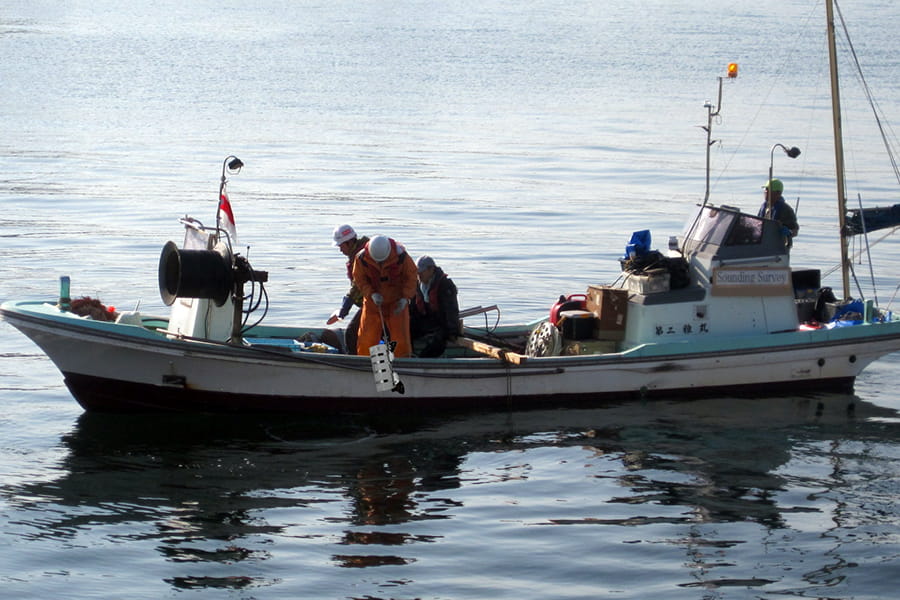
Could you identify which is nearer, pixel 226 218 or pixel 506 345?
pixel 226 218

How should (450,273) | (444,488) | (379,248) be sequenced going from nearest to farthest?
(444,488) < (379,248) < (450,273)

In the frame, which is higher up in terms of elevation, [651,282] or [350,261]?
[350,261]

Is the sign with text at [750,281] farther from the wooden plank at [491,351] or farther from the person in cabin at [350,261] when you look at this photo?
the person in cabin at [350,261]

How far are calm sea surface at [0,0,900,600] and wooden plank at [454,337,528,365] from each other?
64 centimetres

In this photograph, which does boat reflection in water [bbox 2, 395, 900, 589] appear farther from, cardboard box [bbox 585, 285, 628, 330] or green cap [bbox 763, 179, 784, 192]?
green cap [bbox 763, 179, 784, 192]

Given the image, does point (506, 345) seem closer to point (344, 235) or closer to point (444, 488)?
point (344, 235)

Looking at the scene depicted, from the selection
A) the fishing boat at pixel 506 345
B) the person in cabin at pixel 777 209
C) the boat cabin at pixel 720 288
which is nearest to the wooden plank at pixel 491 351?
the fishing boat at pixel 506 345

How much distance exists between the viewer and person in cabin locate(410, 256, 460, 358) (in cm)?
1201

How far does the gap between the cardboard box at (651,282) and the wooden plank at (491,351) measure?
1331 mm

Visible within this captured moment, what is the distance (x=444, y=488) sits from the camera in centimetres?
1043

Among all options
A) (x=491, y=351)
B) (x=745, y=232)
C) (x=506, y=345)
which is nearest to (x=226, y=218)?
(x=491, y=351)

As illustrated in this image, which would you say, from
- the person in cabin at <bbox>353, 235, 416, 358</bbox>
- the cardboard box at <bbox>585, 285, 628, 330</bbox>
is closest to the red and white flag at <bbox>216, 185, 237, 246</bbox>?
the person in cabin at <bbox>353, 235, 416, 358</bbox>

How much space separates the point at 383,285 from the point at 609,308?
2.32 metres

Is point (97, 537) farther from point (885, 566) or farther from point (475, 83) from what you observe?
point (475, 83)
